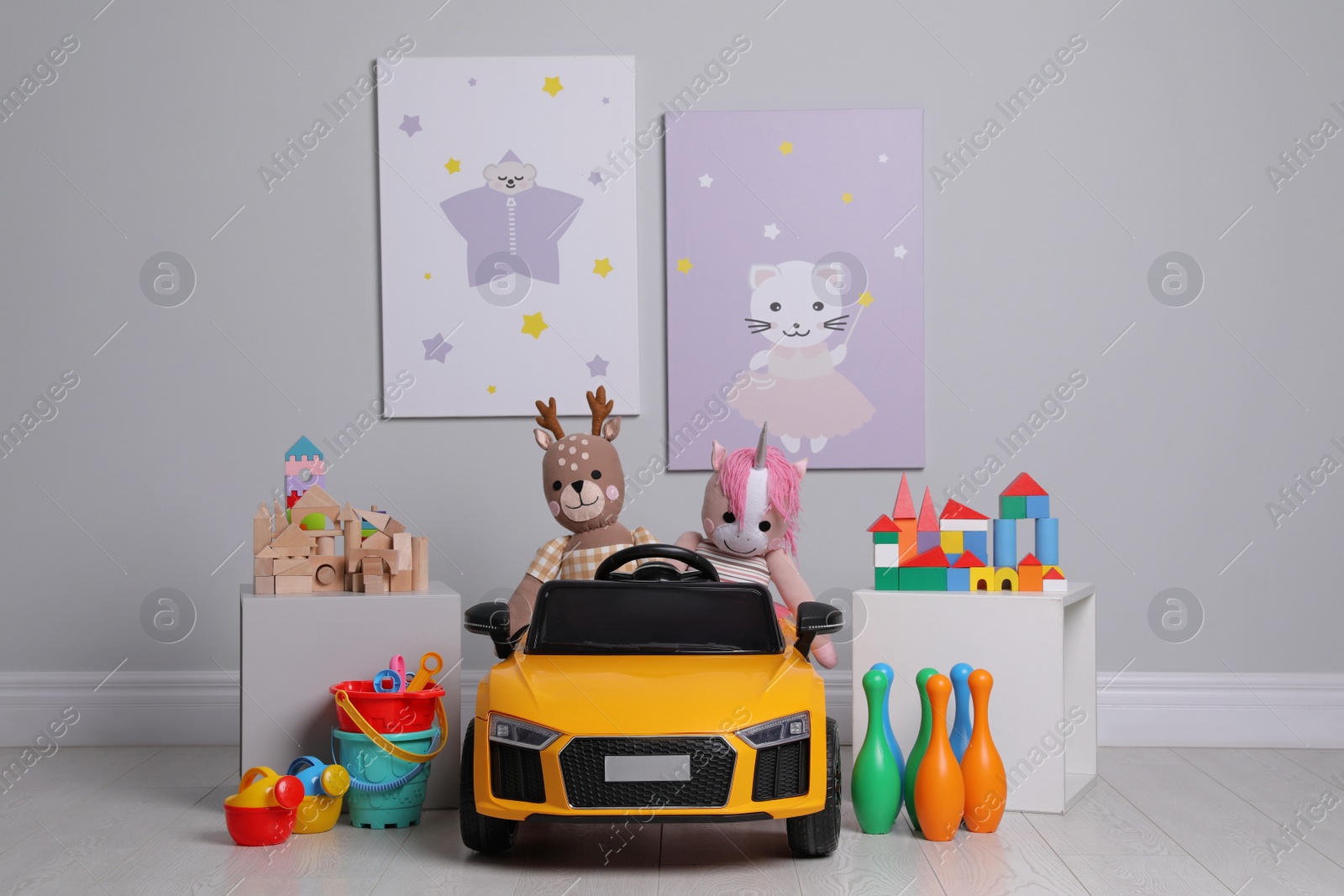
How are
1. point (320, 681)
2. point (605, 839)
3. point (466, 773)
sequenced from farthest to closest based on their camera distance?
point (320, 681) → point (605, 839) → point (466, 773)

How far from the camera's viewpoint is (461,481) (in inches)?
151

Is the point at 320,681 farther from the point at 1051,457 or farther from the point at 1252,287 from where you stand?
the point at 1252,287

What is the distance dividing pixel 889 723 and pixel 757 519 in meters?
0.65

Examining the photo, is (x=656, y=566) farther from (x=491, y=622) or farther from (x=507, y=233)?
(x=507, y=233)

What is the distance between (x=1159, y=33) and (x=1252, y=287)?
0.93 meters

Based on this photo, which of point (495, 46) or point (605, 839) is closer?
point (605, 839)

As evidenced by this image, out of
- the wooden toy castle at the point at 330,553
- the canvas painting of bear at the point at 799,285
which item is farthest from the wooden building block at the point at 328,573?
the canvas painting of bear at the point at 799,285

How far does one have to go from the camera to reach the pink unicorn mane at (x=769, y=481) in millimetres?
3068

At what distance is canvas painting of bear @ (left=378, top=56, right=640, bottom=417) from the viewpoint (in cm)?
378

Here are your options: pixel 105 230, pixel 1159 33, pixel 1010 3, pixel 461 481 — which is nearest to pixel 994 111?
pixel 1010 3

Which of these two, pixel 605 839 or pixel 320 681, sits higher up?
pixel 320 681

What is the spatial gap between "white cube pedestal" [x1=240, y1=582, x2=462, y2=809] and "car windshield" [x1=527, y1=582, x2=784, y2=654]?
449 millimetres

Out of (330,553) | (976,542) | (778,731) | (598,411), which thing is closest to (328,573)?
(330,553)

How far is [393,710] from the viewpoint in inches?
109
